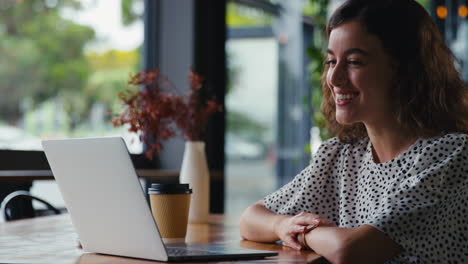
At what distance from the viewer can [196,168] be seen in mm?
2420

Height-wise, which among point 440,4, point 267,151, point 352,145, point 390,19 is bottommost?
point 267,151

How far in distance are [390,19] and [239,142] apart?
403 cm

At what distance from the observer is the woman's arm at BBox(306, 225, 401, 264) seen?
5.16 ft

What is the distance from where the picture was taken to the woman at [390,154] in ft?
5.45

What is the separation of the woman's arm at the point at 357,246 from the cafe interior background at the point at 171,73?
3.44ft

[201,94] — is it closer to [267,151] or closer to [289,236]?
[267,151]

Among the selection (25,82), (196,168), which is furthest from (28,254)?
(25,82)

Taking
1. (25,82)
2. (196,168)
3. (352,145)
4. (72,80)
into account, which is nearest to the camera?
(352,145)

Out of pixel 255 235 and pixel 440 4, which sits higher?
pixel 440 4

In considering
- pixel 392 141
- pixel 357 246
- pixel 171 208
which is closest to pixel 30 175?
pixel 171 208

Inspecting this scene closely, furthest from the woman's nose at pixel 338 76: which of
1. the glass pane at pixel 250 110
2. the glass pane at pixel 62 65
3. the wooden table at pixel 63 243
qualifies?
the glass pane at pixel 250 110

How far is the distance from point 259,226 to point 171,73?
2.55 metres

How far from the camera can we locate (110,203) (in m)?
1.43

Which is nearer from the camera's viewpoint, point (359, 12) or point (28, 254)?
point (28, 254)
